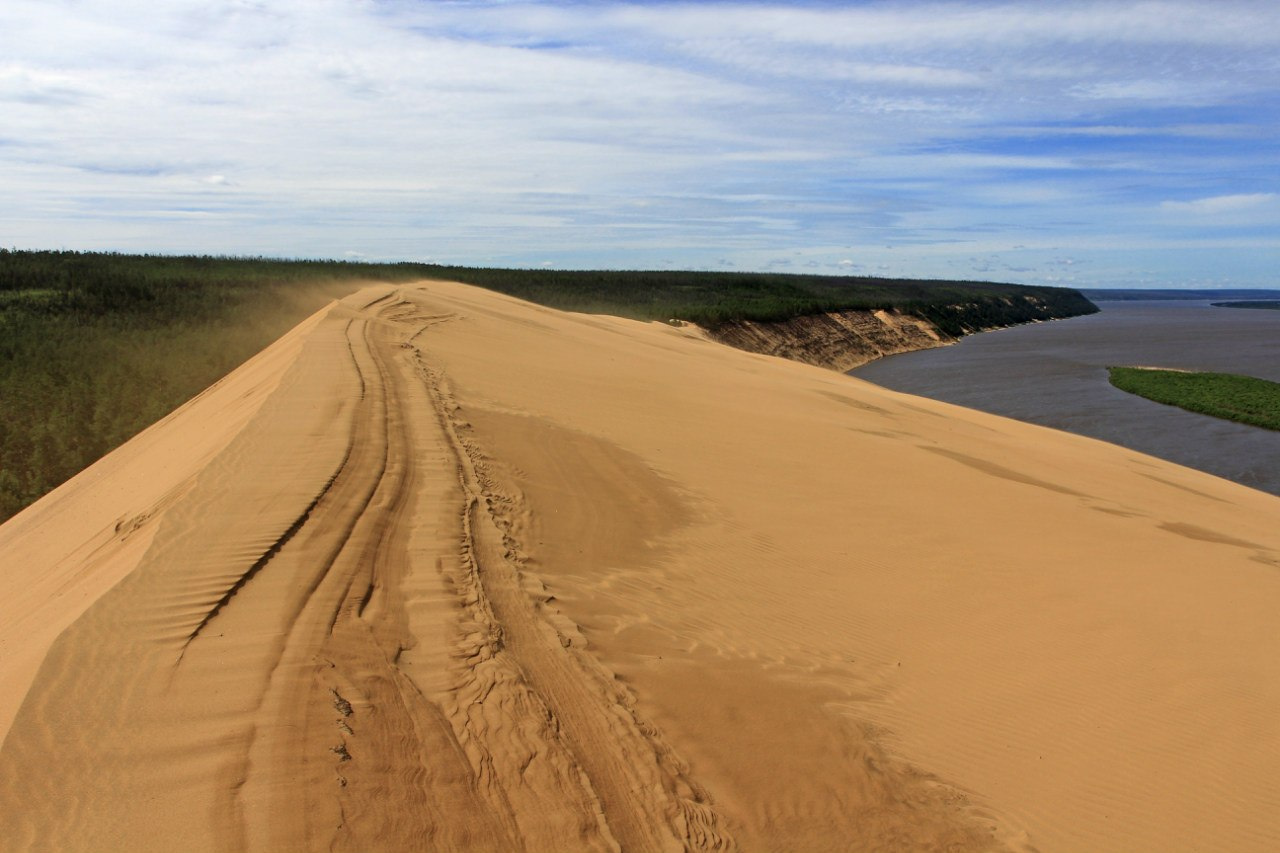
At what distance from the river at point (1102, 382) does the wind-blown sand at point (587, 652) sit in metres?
14.2

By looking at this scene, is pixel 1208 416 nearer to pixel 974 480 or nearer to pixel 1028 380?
pixel 1028 380

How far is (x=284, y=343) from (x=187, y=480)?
964 cm

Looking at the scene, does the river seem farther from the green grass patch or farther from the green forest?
the green forest

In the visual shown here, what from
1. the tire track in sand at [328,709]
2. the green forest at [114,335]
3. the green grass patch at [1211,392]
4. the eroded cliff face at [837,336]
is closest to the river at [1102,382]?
the green grass patch at [1211,392]

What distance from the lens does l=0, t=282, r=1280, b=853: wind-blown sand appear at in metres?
3.68

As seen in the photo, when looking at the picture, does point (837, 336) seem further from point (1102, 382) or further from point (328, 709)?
point (328, 709)

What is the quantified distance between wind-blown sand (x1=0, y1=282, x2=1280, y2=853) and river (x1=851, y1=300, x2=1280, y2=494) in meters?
14.2

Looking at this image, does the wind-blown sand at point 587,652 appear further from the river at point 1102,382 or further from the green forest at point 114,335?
the river at point 1102,382

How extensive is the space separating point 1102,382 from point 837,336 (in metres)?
18.0

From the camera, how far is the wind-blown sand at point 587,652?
12.1 feet

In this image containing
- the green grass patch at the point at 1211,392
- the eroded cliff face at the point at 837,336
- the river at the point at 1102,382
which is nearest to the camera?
the river at the point at 1102,382

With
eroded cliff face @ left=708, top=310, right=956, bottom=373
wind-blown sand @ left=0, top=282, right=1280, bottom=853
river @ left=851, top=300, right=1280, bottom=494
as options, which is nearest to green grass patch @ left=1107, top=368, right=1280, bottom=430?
river @ left=851, top=300, right=1280, bottom=494

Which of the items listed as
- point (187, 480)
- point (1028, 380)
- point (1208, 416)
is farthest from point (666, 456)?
point (1028, 380)

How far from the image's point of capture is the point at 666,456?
10320 millimetres
